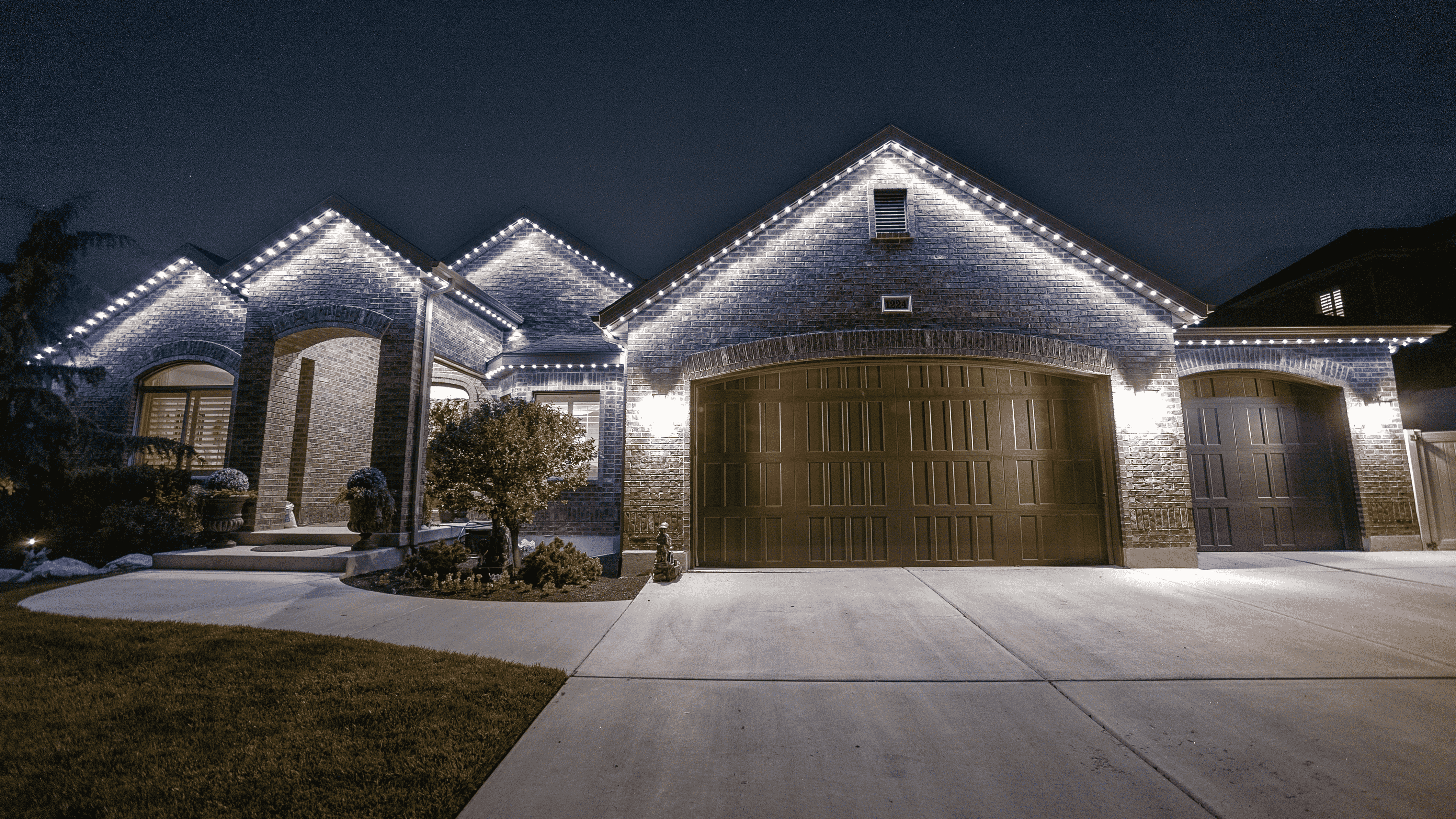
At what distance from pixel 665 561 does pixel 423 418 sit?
5.50 meters

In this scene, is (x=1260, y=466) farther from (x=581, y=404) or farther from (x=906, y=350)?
(x=581, y=404)

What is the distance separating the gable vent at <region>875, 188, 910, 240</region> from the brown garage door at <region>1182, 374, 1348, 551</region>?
5781mm

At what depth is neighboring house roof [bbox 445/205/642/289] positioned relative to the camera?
13.8 m

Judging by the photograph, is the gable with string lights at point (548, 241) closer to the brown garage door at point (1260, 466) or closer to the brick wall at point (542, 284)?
the brick wall at point (542, 284)

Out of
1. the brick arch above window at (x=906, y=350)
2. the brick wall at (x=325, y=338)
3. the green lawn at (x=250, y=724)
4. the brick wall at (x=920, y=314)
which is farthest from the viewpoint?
the brick wall at (x=325, y=338)

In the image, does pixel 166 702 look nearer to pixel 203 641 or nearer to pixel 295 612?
pixel 203 641

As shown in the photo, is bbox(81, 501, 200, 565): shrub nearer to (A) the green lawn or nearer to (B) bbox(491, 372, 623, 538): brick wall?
(A) the green lawn

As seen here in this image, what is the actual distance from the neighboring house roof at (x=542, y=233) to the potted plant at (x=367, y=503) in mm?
7169

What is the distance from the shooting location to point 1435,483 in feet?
30.6

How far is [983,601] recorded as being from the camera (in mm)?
6215

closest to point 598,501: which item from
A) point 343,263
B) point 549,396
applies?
point 549,396

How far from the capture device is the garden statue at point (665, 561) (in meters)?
7.48

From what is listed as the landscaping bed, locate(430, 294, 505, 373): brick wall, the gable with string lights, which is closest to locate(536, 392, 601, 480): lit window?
locate(430, 294, 505, 373): brick wall

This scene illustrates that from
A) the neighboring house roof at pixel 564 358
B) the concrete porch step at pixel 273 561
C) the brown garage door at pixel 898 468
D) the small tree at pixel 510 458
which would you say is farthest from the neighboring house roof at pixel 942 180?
the concrete porch step at pixel 273 561
